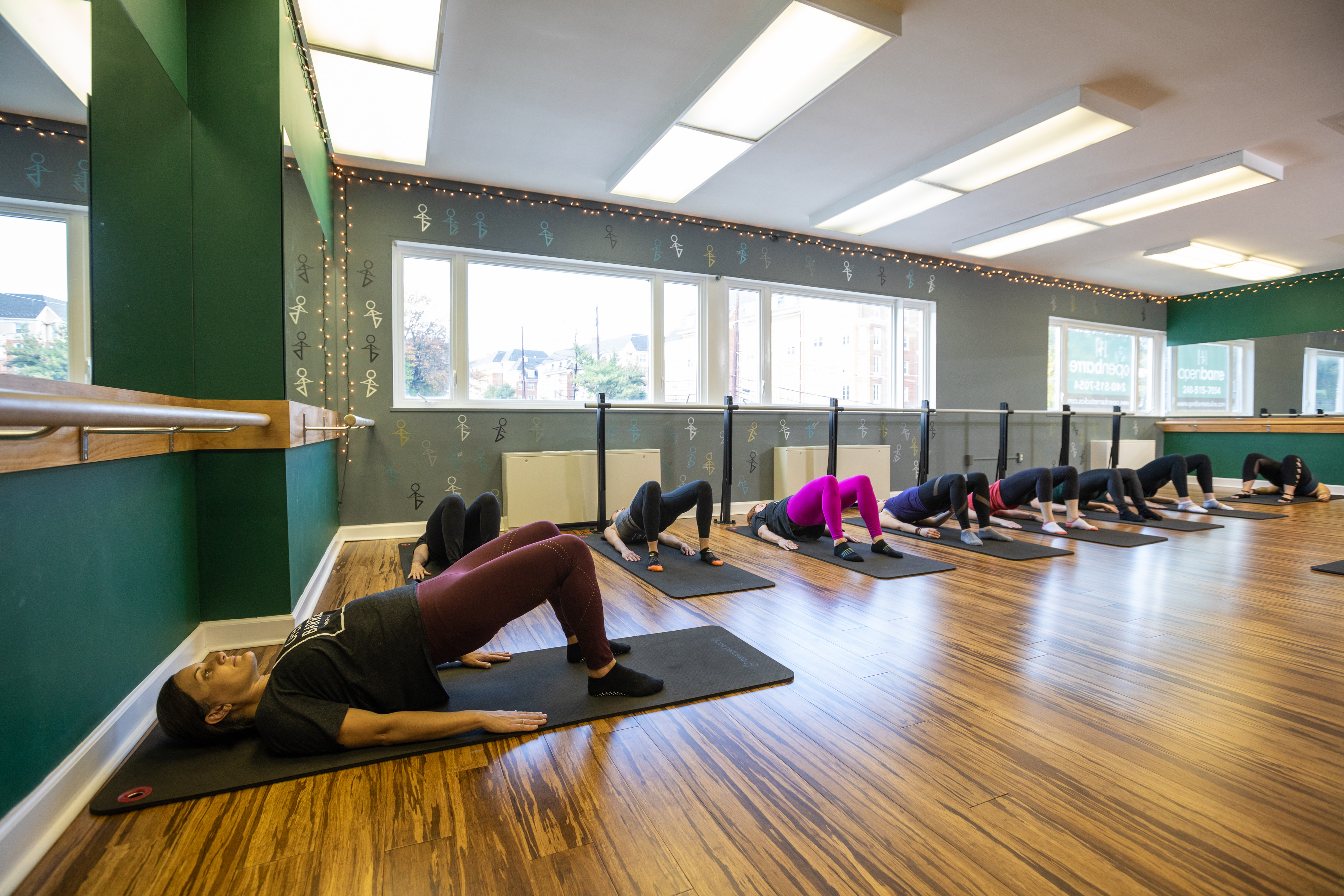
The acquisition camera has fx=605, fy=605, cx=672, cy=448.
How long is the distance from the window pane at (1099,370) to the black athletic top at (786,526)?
17.7 feet

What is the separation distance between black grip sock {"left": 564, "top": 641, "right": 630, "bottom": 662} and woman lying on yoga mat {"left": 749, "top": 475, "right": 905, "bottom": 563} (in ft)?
6.10

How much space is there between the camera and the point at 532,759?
1.50m

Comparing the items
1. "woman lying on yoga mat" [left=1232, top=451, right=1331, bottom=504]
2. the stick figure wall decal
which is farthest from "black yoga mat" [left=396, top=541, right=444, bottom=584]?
"woman lying on yoga mat" [left=1232, top=451, right=1331, bottom=504]

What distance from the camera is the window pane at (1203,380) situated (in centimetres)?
819

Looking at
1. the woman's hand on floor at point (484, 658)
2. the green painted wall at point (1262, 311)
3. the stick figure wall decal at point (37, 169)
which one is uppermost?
the green painted wall at point (1262, 311)

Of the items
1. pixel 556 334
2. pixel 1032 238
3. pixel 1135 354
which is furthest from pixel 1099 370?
pixel 556 334

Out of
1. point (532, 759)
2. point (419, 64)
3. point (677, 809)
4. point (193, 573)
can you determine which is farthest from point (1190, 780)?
point (419, 64)

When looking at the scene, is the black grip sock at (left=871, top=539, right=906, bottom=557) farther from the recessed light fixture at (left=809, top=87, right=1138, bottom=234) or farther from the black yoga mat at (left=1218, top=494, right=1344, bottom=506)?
the black yoga mat at (left=1218, top=494, right=1344, bottom=506)

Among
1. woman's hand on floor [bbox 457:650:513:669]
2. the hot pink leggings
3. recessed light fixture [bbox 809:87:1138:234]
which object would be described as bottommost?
woman's hand on floor [bbox 457:650:513:669]

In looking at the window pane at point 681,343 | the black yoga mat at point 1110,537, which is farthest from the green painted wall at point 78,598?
the black yoga mat at point 1110,537

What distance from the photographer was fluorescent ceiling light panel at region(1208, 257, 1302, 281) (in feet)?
21.0

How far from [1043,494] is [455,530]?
4145mm

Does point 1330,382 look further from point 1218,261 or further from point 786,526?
point 786,526

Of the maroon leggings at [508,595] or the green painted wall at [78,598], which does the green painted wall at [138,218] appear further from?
the maroon leggings at [508,595]
